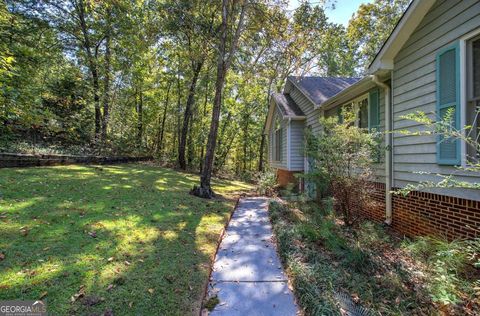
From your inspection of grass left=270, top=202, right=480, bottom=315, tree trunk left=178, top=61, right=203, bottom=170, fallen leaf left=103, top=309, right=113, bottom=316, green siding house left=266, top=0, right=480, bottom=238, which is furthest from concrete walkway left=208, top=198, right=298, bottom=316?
tree trunk left=178, top=61, right=203, bottom=170

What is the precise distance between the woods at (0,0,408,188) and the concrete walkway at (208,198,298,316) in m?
3.93

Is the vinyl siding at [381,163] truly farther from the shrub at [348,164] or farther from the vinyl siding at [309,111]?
the vinyl siding at [309,111]

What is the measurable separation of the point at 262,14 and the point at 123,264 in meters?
9.48

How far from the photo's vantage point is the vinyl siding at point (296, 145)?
11.6 meters

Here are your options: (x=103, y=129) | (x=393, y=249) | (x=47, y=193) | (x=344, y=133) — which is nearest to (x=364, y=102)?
(x=344, y=133)

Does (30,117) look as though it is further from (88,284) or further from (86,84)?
(86,84)

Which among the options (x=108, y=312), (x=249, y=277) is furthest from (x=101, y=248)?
(x=249, y=277)

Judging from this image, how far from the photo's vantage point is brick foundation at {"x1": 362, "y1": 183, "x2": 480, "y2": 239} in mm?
3943

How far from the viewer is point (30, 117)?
658 cm

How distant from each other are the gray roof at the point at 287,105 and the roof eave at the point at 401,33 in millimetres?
5636

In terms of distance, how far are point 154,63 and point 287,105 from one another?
13.0 metres

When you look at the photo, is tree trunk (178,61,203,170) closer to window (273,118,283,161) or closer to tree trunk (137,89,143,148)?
window (273,118,283,161)

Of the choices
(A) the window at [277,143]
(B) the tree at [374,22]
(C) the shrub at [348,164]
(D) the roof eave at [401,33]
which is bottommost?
(C) the shrub at [348,164]

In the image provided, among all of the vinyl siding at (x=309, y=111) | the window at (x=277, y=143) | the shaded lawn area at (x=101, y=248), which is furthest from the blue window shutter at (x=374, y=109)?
the window at (x=277, y=143)
